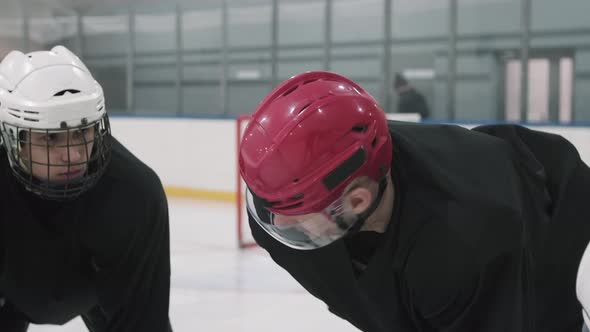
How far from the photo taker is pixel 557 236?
4.93ft

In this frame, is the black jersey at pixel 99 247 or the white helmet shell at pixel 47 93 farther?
the black jersey at pixel 99 247

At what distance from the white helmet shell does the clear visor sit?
1.96ft

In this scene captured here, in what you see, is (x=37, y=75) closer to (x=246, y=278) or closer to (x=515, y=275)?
(x=515, y=275)

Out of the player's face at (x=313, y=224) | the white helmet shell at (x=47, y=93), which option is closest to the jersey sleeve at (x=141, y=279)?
the white helmet shell at (x=47, y=93)

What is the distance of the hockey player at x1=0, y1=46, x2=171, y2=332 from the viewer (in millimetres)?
1833

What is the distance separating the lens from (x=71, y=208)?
197cm

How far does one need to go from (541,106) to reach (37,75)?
8448 millimetres

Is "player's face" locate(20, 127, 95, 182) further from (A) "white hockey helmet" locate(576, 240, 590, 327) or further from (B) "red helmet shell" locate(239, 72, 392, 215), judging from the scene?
(A) "white hockey helmet" locate(576, 240, 590, 327)

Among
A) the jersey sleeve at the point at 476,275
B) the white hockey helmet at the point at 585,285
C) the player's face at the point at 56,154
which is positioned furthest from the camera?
the player's face at the point at 56,154

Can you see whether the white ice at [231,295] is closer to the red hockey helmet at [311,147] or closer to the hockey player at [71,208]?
the hockey player at [71,208]

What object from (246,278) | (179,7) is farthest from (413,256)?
(179,7)

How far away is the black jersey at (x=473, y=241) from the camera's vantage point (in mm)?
1356

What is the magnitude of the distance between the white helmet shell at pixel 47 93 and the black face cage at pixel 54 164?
2 centimetres

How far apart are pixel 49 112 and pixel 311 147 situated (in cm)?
77
